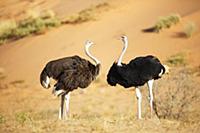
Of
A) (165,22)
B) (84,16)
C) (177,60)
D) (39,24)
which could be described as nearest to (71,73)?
(177,60)

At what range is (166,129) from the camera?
10.9 m

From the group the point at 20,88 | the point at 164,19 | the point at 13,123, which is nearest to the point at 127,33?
the point at 164,19

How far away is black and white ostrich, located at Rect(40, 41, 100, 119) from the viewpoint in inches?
486

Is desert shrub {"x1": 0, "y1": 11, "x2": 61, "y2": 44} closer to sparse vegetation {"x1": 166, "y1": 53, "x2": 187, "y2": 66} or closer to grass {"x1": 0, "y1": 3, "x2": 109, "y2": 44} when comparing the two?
grass {"x1": 0, "y1": 3, "x2": 109, "y2": 44}

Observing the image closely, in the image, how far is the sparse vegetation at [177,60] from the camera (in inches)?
794

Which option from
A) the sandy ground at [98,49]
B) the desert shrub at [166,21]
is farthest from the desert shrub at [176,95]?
the desert shrub at [166,21]

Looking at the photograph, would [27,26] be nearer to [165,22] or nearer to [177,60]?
[165,22]

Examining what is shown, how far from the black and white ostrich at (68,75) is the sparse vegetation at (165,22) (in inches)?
422

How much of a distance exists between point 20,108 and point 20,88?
7.80 ft

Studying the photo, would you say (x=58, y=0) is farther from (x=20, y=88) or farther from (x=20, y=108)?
(x=20, y=108)

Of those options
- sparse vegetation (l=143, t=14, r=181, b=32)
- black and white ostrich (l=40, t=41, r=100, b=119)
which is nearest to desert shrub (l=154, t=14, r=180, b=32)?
sparse vegetation (l=143, t=14, r=181, b=32)

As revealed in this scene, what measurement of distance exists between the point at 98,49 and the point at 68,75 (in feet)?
34.9

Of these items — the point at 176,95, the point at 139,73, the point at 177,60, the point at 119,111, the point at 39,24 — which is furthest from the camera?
the point at 39,24

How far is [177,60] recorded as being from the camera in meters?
20.4
